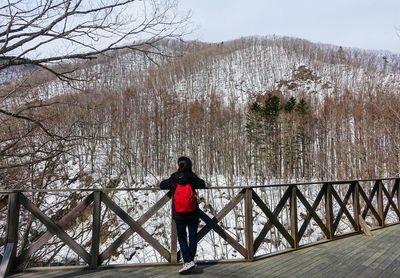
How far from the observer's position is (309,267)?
4.53m

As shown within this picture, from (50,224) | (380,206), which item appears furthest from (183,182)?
(380,206)

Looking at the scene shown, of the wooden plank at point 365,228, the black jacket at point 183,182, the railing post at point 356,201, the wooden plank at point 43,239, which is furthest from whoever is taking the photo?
the railing post at point 356,201

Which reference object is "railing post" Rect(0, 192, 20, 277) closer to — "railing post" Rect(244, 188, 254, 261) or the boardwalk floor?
the boardwalk floor

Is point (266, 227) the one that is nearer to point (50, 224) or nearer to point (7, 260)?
point (50, 224)

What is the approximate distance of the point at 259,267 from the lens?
14.7 feet

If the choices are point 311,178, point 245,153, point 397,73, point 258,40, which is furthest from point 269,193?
point 258,40

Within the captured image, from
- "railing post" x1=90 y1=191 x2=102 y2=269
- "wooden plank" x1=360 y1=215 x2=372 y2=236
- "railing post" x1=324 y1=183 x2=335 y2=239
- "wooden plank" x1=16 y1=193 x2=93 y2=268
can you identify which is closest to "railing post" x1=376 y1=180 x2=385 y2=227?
"wooden plank" x1=360 y1=215 x2=372 y2=236

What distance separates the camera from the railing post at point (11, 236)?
383 centimetres

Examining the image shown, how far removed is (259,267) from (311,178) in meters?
26.8

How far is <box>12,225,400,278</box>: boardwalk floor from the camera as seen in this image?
4102 millimetres

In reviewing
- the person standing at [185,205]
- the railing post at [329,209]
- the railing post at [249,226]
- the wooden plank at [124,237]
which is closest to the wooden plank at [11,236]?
the wooden plank at [124,237]

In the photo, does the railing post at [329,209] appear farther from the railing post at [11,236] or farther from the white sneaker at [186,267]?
the railing post at [11,236]

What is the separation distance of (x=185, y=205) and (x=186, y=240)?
46 centimetres

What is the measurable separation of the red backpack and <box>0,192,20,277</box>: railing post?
1.88 metres
